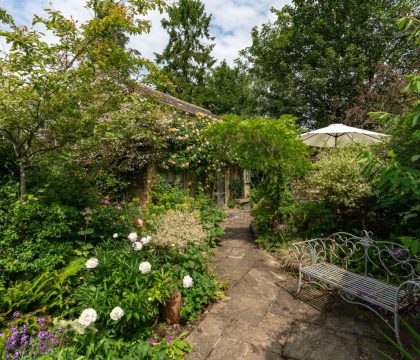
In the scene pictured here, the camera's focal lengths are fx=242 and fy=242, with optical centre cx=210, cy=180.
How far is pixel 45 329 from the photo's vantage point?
255 centimetres

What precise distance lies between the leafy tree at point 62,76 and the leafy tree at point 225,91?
61.4 ft

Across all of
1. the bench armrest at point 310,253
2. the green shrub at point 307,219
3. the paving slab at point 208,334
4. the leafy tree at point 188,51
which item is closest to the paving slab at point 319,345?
the paving slab at point 208,334

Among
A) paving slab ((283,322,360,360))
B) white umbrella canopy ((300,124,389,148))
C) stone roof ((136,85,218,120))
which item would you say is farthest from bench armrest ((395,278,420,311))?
white umbrella canopy ((300,124,389,148))

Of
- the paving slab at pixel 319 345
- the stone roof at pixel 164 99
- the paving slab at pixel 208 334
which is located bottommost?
the paving slab at pixel 208 334

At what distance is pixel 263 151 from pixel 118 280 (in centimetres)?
409

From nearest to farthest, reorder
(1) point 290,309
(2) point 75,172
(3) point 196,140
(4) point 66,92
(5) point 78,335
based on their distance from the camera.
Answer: (5) point 78,335 → (4) point 66,92 → (1) point 290,309 → (2) point 75,172 → (3) point 196,140

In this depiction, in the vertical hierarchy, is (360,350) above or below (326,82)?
below

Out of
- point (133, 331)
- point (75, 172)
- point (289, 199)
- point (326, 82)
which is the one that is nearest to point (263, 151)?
point (289, 199)

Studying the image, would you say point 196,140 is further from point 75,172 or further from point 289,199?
point 75,172

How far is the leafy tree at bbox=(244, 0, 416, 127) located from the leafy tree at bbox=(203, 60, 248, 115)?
683 cm

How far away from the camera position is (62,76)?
2.80 meters

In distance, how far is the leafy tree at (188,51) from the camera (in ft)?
63.8

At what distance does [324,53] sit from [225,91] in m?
10.6

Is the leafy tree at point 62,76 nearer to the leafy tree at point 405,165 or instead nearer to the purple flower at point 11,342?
the purple flower at point 11,342
